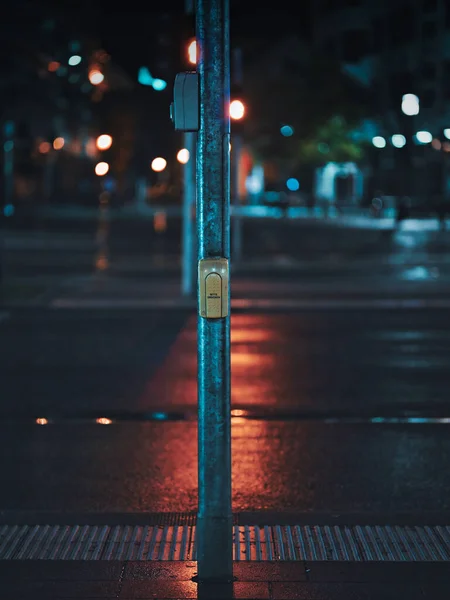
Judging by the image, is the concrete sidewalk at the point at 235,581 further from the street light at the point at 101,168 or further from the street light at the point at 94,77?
the street light at the point at 94,77

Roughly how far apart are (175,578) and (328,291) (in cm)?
1625

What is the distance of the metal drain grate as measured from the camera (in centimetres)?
594

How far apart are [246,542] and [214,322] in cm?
163

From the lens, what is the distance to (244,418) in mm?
9984

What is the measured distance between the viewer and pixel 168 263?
28.3 m

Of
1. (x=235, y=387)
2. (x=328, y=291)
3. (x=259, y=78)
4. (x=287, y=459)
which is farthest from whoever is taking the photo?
(x=259, y=78)

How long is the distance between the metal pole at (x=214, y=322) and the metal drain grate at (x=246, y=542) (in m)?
0.49

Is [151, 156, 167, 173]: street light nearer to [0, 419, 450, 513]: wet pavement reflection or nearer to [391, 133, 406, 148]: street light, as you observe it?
[0, 419, 450, 513]: wet pavement reflection

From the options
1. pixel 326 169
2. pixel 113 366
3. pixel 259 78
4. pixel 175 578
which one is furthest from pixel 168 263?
pixel 326 169

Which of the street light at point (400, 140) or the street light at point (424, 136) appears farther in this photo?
the street light at point (424, 136)

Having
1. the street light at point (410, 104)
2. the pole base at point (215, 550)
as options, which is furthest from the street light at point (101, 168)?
the street light at point (410, 104)

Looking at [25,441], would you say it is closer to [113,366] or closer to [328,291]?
[113,366]

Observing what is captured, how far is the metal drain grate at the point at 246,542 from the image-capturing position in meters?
5.94

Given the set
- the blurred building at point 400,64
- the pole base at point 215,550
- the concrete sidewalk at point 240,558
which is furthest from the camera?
the blurred building at point 400,64
